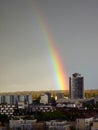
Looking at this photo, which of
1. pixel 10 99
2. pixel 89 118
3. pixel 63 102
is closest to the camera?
pixel 89 118

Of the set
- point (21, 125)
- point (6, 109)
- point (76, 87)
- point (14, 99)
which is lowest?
point (21, 125)

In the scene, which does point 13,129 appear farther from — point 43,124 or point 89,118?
point 89,118

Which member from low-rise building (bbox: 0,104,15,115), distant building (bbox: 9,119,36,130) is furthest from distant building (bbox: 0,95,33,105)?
distant building (bbox: 9,119,36,130)

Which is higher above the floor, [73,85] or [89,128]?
[73,85]

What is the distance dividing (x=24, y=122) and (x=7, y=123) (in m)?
0.68

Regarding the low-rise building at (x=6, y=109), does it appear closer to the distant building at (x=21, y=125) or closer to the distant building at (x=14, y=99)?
the distant building at (x=14, y=99)

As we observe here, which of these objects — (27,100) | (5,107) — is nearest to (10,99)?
(27,100)

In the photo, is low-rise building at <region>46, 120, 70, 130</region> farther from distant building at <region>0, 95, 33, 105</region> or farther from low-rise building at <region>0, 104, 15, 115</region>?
distant building at <region>0, 95, 33, 105</region>

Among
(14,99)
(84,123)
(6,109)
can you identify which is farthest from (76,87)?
(84,123)

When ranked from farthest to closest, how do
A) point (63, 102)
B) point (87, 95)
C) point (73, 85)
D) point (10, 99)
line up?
1. point (87, 95)
2. point (73, 85)
3. point (10, 99)
4. point (63, 102)

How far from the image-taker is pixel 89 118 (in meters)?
17.2

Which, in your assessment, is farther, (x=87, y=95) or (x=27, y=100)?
(x=87, y=95)

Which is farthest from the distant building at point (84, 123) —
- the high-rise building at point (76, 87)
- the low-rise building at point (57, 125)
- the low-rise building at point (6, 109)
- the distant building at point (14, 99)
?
the high-rise building at point (76, 87)

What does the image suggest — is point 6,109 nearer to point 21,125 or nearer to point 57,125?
point 21,125
